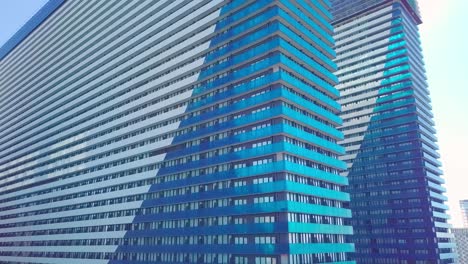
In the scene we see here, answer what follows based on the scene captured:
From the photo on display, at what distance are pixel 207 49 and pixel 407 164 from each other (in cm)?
8547

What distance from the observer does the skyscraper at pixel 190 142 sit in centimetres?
6588

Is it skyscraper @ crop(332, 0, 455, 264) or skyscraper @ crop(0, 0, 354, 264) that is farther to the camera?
skyscraper @ crop(332, 0, 455, 264)

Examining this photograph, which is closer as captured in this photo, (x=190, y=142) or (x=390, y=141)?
(x=190, y=142)

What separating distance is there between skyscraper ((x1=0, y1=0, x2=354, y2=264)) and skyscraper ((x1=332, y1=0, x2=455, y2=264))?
56807 millimetres

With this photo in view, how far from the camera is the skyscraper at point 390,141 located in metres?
125

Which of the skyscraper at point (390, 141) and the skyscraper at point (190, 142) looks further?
the skyscraper at point (390, 141)

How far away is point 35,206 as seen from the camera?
123500mm

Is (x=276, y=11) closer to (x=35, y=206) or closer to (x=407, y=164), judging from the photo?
(x=407, y=164)

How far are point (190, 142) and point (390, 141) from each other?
84091 mm

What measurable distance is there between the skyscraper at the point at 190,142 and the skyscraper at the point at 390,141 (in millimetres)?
56807

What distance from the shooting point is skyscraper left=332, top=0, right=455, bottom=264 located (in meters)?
125

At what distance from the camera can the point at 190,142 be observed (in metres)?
81.8

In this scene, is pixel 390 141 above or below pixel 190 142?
above

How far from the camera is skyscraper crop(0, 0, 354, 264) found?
216 feet
